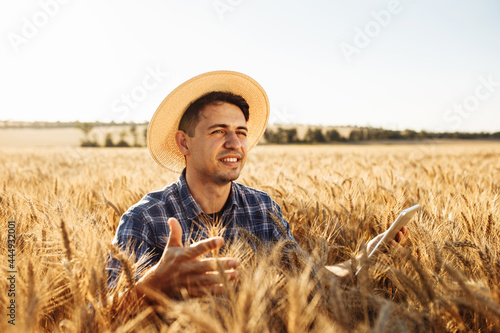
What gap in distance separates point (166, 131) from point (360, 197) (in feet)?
5.19

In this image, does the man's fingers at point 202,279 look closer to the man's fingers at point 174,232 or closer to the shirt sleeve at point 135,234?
the man's fingers at point 174,232

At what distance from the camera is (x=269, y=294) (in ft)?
3.33

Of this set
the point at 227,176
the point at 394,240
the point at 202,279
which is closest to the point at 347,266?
the point at 394,240

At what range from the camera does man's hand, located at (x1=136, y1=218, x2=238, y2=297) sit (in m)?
1.06

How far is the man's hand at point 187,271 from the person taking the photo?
1063 millimetres

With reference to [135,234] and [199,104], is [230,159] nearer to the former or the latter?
[199,104]

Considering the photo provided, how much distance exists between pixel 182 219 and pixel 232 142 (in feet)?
1.81

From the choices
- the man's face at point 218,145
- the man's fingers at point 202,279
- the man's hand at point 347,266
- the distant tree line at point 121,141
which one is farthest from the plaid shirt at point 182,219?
the distant tree line at point 121,141

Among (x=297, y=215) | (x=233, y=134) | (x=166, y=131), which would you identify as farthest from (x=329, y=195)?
(x=166, y=131)

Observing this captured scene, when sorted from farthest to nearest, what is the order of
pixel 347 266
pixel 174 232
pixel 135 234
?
pixel 135 234, pixel 347 266, pixel 174 232

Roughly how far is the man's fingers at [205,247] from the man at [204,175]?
606 millimetres

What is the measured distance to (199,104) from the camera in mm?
2209

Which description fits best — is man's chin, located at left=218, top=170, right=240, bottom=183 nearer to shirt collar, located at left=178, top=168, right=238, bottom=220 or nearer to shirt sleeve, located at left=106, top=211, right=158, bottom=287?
shirt collar, located at left=178, top=168, right=238, bottom=220

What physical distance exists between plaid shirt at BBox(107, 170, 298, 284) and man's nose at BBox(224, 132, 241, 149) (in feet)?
1.09
